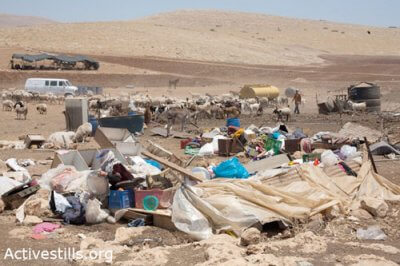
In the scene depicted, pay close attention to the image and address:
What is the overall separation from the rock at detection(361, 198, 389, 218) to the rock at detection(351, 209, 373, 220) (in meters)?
0.06

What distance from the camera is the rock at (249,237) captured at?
6820mm

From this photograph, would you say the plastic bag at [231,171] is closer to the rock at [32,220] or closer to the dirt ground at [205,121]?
the dirt ground at [205,121]

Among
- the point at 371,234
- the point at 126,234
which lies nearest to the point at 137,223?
the point at 126,234

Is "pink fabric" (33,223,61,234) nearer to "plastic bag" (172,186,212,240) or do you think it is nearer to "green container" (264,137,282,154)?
"plastic bag" (172,186,212,240)

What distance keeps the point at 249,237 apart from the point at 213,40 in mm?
76236

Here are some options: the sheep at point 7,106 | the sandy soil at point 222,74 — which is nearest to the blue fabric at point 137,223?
the sandy soil at point 222,74

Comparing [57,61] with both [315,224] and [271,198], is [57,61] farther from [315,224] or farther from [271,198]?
[315,224]

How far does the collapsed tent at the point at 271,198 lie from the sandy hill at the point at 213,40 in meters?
56.9

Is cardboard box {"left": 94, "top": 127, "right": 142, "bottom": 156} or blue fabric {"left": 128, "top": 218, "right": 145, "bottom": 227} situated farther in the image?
cardboard box {"left": 94, "top": 127, "right": 142, "bottom": 156}

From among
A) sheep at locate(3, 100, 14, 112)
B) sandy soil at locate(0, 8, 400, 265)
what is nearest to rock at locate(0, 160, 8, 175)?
sandy soil at locate(0, 8, 400, 265)

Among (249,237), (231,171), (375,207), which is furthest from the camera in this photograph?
(231,171)

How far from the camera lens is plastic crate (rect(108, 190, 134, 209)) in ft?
27.1

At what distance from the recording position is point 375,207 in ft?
26.0

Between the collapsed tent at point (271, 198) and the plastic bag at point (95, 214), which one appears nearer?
the collapsed tent at point (271, 198)
